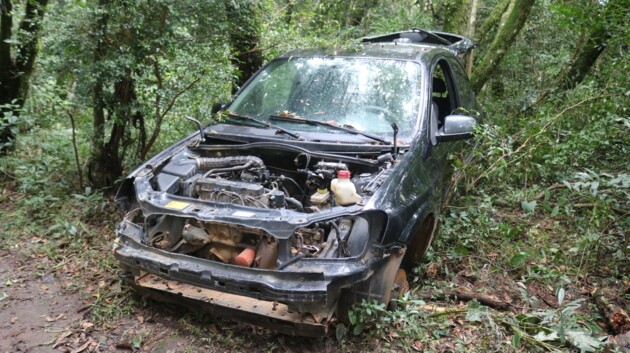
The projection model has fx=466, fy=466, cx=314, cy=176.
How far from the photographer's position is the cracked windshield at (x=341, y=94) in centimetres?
386

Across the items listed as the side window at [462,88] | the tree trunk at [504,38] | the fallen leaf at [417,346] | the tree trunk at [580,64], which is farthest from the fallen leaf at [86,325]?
the tree trunk at [580,64]

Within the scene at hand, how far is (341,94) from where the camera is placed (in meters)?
4.09

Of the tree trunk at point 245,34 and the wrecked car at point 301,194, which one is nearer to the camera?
the wrecked car at point 301,194

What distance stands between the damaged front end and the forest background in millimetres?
341

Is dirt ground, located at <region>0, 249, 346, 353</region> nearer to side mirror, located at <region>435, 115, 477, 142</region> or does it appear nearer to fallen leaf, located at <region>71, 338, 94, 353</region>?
fallen leaf, located at <region>71, 338, 94, 353</region>

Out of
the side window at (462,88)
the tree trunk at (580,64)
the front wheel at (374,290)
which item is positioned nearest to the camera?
the front wheel at (374,290)

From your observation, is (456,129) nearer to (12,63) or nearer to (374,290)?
(374,290)

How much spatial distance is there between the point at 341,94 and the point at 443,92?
6.61 ft

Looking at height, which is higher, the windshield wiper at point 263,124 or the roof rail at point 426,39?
the roof rail at point 426,39

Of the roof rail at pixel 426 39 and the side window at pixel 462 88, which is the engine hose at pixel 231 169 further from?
the roof rail at pixel 426 39

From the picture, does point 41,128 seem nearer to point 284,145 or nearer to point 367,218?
point 284,145

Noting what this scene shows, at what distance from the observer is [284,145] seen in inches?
139

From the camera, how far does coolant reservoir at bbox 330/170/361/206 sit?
305cm

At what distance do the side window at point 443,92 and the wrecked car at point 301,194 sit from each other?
0.11 metres
